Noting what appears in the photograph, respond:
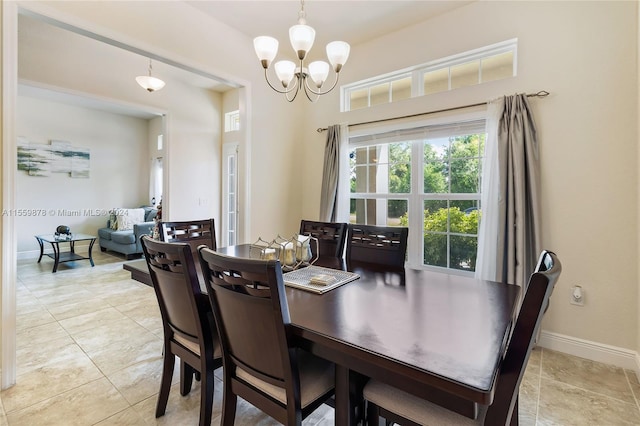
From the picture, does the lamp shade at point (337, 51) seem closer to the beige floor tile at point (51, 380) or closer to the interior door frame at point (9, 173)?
the interior door frame at point (9, 173)

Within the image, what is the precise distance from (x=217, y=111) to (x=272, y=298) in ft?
16.7

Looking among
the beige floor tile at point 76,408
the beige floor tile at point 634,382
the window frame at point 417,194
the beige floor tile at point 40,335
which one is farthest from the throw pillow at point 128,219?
the beige floor tile at point 634,382

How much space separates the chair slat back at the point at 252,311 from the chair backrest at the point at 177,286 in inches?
6.1

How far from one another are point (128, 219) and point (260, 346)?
6.16 meters

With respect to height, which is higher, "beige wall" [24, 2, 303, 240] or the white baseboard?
"beige wall" [24, 2, 303, 240]

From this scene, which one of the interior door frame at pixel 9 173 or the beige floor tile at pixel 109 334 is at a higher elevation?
the interior door frame at pixel 9 173

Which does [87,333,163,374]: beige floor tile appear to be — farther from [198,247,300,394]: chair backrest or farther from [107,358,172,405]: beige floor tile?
[198,247,300,394]: chair backrest

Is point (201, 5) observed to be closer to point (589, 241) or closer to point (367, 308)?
point (367, 308)

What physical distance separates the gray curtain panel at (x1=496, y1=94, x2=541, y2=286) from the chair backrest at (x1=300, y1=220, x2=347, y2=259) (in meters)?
1.32

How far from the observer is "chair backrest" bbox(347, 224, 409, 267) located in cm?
216

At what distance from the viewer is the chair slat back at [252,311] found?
1.02 metres

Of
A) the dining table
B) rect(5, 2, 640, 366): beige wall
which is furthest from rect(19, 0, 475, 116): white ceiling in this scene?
the dining table

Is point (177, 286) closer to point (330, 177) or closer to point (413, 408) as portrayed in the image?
point (413, 408)

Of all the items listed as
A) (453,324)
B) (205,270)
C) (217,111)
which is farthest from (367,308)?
(217,111)
